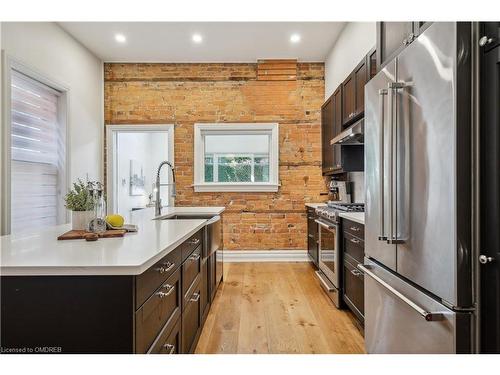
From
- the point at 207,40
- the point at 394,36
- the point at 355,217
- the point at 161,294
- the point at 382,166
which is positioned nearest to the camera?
the point at 161,294

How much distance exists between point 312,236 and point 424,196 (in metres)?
3.30

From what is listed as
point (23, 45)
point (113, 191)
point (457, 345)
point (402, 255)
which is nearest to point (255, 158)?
point (113, 191)

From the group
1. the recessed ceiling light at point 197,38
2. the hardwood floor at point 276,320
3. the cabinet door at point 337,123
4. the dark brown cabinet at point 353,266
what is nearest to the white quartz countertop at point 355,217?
the dark brown cabinet at point 353,266

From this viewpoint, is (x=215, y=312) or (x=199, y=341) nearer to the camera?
(x=199, y=341)

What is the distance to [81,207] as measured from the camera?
6.43ft

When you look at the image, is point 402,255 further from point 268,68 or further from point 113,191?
point 113,191

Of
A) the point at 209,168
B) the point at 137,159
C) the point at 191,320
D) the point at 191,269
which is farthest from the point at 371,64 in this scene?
the point at 137,159

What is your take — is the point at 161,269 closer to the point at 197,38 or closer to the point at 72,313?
the point at 72,313

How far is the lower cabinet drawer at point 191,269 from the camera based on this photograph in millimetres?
1882

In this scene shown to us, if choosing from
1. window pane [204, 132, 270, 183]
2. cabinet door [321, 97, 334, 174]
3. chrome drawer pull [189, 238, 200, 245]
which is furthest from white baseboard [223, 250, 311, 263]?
chrome drawer pull [189, 238, 200, 245]

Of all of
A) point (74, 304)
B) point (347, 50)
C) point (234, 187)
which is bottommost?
point (74, 304)
